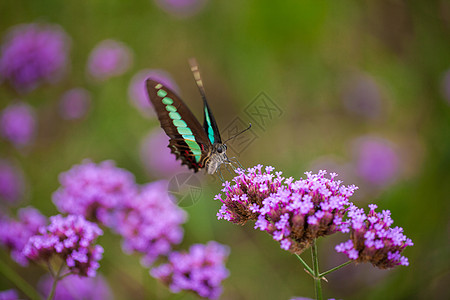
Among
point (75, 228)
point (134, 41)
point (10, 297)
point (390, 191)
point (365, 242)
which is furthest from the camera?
point (134, 41)

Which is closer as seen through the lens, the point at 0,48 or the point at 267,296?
the point at 267,296

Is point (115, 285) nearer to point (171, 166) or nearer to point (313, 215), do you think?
point (171, 166)

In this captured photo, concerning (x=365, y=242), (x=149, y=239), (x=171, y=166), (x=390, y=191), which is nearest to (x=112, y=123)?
(x=171, y=166)

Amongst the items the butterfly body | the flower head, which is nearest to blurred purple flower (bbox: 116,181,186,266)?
the butterfly body

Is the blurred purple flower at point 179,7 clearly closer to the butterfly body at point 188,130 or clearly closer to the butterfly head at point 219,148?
the butterfly body at point 188,130

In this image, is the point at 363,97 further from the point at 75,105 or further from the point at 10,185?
the point at 10,185
